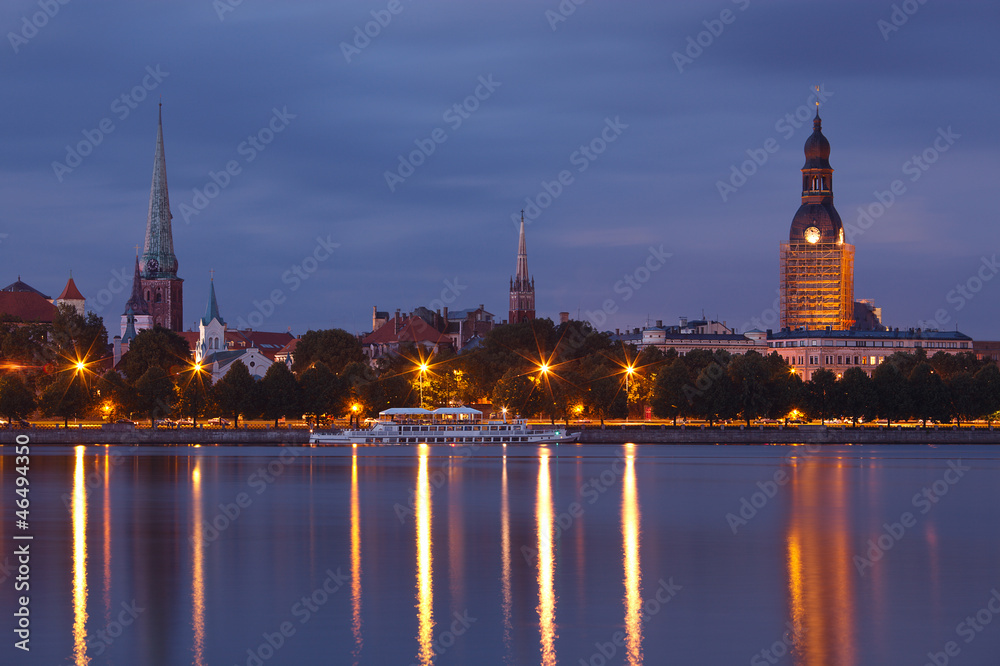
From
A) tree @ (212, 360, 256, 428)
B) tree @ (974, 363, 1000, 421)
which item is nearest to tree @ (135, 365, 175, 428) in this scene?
tree @ (212, 360, 256, 428)

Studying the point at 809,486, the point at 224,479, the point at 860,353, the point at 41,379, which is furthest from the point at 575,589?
the point at 860,353

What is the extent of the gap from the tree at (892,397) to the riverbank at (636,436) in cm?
272

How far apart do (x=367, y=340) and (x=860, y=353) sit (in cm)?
6671

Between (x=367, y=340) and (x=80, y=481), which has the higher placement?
(x=367, y=340)

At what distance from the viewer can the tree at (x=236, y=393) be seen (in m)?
114

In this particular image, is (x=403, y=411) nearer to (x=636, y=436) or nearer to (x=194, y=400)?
(x=194, y=400)

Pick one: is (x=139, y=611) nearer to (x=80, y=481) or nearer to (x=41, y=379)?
(x=80, y=481)

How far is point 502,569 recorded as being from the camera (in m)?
34.9

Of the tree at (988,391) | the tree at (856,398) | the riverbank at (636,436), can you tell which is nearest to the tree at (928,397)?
the tree at (988,391)

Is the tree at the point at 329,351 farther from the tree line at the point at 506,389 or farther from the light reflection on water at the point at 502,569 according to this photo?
the light reflection on water at the point at 502,569

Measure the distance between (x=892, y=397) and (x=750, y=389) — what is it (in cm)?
1240

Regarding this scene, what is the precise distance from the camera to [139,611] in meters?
28.3

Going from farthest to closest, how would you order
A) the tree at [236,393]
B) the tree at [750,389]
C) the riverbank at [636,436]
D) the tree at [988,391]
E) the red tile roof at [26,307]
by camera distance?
1. the red tile roof at [26,307]
2. the tree at [988,391]
3. the tree at [236,393]
4. the tree at [750,389]
5. the riverbank at [636,436]

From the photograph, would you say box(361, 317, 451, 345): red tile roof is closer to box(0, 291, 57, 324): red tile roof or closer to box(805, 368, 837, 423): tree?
box(0, 291, 57, 324): red tile roof
